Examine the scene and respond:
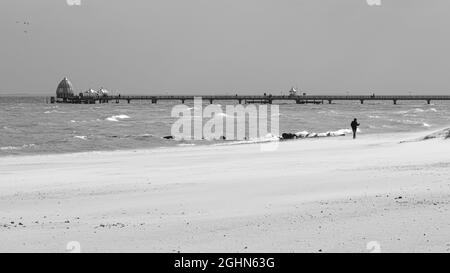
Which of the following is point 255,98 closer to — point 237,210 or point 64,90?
point 64,90

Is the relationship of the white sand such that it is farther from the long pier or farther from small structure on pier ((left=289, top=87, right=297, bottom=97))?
small structure on pier ((left=289, top=87, right=297, bottom=97))

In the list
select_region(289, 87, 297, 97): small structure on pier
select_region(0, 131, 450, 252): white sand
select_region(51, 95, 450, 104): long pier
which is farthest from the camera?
select_region(289, 87, 297, 97): small structure on pier

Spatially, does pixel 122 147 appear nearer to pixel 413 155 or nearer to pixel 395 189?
pixel 413 155

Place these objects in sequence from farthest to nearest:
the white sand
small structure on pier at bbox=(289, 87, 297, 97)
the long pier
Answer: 1. small structure on pier at bbox=(289, 87, 297, 97)
2. the long pier
3. the white sand

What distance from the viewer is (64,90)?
17138 cm

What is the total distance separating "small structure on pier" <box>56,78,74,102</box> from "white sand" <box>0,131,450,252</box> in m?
158

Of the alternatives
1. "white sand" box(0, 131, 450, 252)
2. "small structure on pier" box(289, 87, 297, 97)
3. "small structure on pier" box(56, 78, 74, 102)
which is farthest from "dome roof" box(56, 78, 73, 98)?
"white sand" box(0, 131, 450, 252)

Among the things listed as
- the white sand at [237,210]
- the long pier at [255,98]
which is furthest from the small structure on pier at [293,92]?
the white sand at [237,210]

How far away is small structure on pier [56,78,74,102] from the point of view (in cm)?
16807

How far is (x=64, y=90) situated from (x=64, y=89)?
2.37 ft

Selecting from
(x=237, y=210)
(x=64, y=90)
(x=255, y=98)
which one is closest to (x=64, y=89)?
(x=64, y=90)

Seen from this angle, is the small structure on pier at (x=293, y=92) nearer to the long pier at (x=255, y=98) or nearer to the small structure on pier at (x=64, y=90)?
the long pier at (x=255, y=98)

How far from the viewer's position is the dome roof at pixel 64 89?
170 metres
